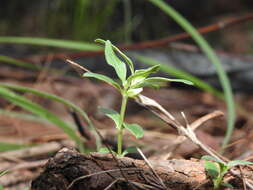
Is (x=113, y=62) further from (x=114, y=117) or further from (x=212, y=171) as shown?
(x=212, y=171)

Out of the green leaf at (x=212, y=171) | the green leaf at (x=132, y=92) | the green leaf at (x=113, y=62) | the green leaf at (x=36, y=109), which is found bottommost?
the green leaf at (x=36, y=109)

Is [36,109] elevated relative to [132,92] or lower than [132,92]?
lower

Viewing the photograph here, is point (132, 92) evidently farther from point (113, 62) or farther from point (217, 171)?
point (217, 171)

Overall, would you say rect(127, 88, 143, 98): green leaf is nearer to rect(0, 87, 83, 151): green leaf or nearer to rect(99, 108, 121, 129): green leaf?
rect(99, 108, 121, 129): green leaf

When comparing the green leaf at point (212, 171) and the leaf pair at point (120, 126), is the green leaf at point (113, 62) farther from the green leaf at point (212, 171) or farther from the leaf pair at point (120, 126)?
the green leaf at point (212, 171)

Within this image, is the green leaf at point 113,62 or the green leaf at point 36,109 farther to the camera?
the green leaf at point 36,109

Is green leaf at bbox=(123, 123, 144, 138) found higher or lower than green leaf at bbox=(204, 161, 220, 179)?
higher

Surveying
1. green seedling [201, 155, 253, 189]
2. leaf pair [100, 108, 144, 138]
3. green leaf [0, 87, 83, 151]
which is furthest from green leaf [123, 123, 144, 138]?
green leaf [0, 87, 83, 151]

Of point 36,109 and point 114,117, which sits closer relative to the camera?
point 114,117

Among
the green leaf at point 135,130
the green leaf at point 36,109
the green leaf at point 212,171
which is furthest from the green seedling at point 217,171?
the green leaf at point 36,109

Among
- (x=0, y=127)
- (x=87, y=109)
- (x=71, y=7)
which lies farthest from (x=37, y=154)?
(x=71, y=7)

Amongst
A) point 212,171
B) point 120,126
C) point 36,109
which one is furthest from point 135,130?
point 36,109

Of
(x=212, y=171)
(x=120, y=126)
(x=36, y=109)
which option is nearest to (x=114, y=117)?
(x=120, y=126)
